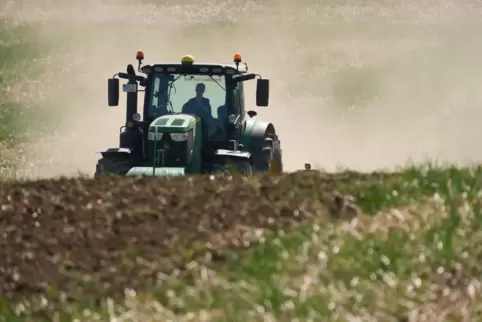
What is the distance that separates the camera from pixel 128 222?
24.5 feet

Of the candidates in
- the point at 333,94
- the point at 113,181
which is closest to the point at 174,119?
the point at 113,181

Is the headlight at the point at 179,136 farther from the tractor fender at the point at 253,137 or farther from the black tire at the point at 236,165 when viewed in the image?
the tractor fender at the point at 253,137

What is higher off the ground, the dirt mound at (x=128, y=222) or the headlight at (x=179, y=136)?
the headlight at (x=179, y=136)

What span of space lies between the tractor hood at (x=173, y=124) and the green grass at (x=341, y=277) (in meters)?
6.29

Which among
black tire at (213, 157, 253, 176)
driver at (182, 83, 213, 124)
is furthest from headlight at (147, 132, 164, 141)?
driver at (182, 83, 213, 124)

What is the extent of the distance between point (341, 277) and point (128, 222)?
1.89 metres

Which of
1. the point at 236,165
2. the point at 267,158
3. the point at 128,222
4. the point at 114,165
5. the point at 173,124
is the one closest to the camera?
the point at 128,222

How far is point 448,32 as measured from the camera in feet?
143

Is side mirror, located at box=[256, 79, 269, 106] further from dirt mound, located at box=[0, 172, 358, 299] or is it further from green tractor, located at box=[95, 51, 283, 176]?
dirt mound, located at box=[0, 172, 358, 299]

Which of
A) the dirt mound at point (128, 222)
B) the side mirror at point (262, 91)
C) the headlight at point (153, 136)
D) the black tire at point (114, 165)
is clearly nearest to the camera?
the dirt mound at point (128, 222)

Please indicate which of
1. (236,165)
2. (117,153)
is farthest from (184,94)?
(236,165)

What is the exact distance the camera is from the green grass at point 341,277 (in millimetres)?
5871

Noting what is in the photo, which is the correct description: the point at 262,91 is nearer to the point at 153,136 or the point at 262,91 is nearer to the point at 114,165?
the point at 153,136

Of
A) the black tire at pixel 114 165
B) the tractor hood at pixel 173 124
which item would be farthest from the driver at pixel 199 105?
the black tire at pixel 114 165
